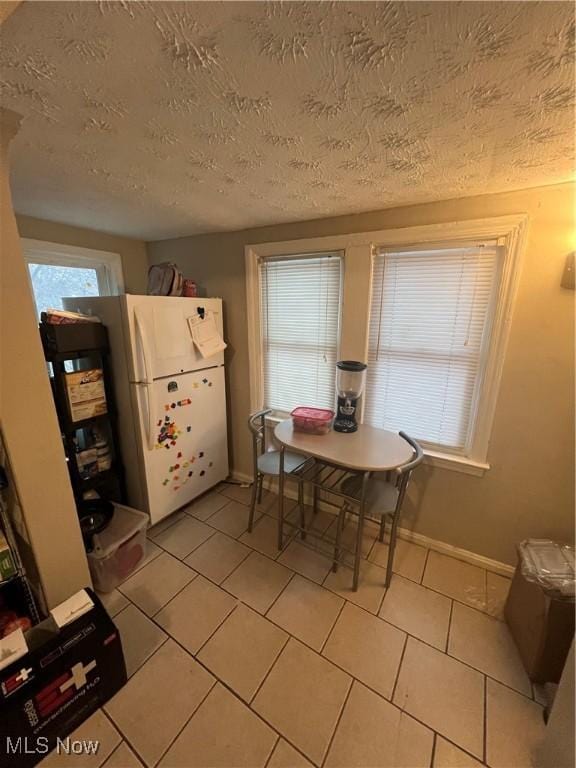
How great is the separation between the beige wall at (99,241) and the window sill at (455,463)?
2.79 m

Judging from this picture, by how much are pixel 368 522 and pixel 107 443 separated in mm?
1952

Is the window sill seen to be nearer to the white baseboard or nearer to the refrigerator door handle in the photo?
the white baseboard

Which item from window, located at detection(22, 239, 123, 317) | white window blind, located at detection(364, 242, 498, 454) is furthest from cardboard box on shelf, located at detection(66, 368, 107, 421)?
white window blind, located at detection(364, 242, 498, 454)

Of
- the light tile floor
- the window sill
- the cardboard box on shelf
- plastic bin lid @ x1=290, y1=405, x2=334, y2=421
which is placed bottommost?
the light tile floor

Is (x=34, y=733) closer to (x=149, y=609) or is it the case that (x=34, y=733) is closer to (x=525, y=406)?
(x=149, y=609)

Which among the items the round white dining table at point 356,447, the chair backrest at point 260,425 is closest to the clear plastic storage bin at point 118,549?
the chair backrest at point 260,425

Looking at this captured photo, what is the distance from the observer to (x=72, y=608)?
121cm

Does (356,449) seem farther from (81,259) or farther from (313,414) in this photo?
(81,259)

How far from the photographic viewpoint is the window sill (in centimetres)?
177

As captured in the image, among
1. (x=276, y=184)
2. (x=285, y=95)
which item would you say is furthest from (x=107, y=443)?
(x=285, y=95)

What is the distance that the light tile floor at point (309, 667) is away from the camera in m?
1.09

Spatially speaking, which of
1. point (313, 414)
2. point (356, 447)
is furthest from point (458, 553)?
point (313, 414)

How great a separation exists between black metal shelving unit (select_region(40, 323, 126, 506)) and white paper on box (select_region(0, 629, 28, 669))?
2.57 ft

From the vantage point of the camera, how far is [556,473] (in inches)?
62.5
